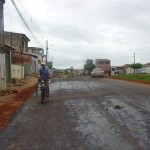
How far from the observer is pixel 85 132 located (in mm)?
9023

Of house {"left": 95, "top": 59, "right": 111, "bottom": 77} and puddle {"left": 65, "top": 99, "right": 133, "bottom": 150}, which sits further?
house {"left": 95, "top": 59, "right": 111, "bottom": 77}

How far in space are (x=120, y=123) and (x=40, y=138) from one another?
2.61m

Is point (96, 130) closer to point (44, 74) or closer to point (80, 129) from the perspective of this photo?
point (80, 129)

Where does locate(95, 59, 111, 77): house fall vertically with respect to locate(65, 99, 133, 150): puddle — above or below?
above

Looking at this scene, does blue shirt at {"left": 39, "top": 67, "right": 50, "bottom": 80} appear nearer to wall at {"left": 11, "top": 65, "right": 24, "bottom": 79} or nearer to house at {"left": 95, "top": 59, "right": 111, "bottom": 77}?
wall at {"left": 11, "top": 65, "right": 24, "bottom": 79}

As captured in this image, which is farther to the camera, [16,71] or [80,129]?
[16,71]

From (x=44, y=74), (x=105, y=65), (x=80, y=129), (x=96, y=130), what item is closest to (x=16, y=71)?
(x=44, y=74)

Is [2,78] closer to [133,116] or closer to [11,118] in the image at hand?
[11,118]

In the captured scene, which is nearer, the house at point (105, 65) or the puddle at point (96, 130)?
the puddle at point (96, 130)

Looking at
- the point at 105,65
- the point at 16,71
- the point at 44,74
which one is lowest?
the point at 16,71

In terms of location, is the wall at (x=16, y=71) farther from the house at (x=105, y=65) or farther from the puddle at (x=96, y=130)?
the house at (x=105, y=65)

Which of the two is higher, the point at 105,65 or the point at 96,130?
the point at 105,65

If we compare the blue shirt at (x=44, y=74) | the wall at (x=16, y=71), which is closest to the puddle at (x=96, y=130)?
the blue shirt at (x=44, y=74)

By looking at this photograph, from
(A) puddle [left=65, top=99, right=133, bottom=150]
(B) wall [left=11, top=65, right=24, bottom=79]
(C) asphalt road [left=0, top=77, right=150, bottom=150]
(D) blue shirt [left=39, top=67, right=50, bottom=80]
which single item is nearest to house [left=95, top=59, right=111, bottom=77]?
(B) wall [left=11, top=65, right=24, bottom=79]
